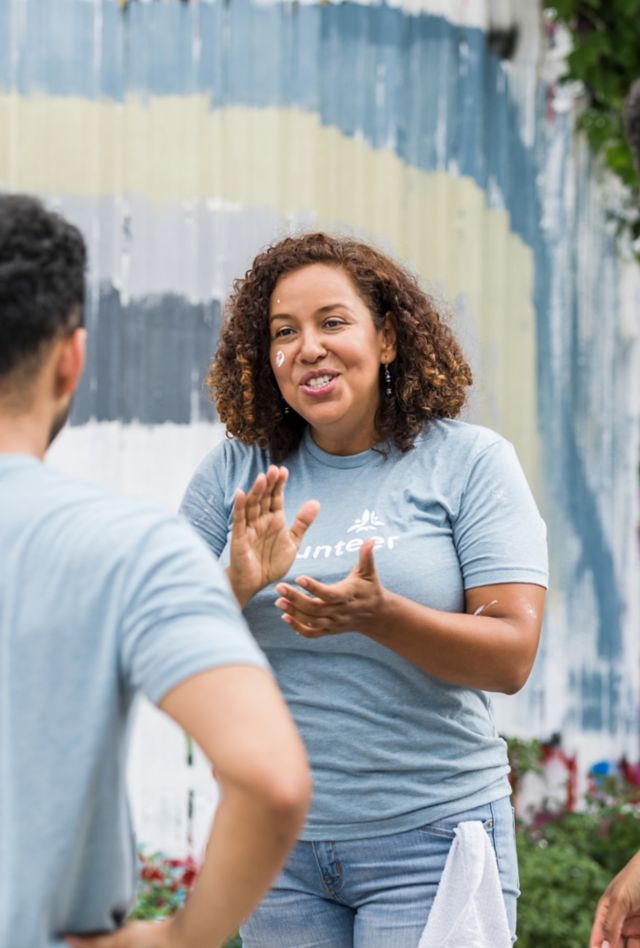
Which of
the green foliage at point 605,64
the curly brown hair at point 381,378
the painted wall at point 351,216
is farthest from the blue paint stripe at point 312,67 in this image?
the curly brown hair at point 381,378

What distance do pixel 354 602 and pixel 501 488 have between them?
1.43ft

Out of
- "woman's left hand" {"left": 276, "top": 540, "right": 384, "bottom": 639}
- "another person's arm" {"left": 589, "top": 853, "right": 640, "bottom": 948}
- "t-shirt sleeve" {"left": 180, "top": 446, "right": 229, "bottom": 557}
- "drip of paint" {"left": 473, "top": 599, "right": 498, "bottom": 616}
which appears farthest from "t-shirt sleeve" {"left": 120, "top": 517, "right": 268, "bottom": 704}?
"another person's arm" {"left": 589, "top": 853, "right": 640, "bottom": 948}

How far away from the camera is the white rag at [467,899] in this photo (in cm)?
223

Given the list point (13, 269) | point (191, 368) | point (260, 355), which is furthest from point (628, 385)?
point (13, 269)

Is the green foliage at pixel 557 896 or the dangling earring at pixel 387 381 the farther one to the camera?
the green foliage at pixel 557 896

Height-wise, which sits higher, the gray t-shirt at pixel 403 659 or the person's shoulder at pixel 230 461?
the person's shoulder at pixel 230 461

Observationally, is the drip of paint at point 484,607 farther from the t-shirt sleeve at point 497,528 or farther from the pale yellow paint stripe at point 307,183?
the pale yellow paint stripe at point 307,183

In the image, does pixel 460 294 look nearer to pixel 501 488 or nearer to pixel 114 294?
pixel 114 294

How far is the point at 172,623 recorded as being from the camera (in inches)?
52.5

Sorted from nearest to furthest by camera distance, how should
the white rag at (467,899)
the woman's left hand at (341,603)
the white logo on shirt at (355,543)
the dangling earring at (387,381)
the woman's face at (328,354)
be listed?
1. the woman's left hand at (341,603)
2. the white rag at (467,899)
3. the white logo on shirt at (355,543)
4. the woman's face at (328,354)
5. the dangling earring at (387,381)

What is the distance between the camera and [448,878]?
225cm

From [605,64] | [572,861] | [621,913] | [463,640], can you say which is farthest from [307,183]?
[621,913]

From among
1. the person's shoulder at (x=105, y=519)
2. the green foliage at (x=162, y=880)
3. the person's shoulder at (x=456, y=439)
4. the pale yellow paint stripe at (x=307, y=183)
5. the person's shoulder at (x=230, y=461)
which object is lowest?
the green foliage at (x=162, y=880)

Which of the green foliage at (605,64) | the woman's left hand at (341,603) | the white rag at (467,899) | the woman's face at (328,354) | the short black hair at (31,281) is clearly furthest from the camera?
the green foliage at (605,64)
